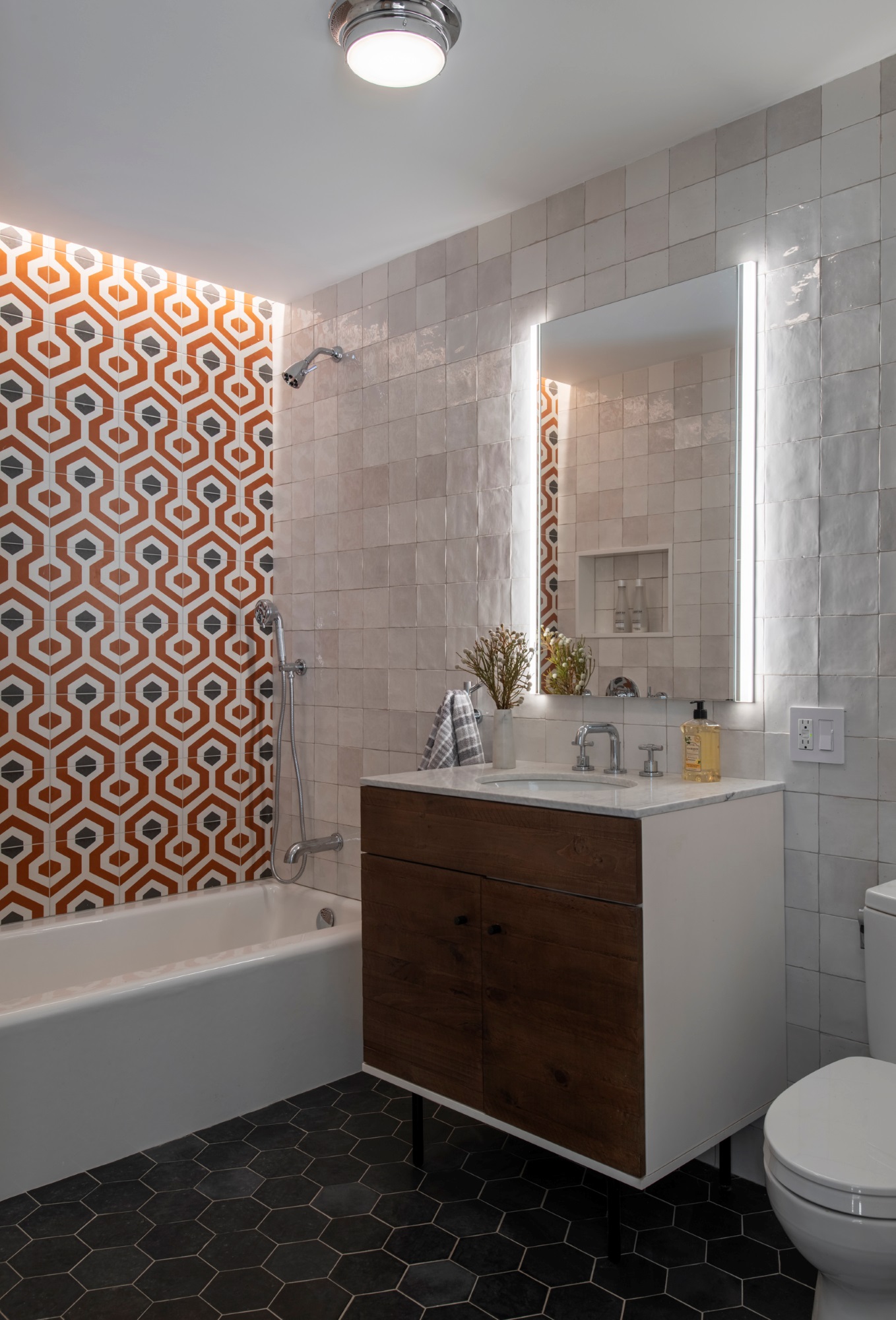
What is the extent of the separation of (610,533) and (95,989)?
5.60 feet

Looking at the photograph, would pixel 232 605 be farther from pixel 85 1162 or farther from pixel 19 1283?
pixel 19 1283

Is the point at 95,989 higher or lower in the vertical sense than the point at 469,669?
lower

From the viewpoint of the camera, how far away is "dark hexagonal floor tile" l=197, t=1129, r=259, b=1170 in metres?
2.31

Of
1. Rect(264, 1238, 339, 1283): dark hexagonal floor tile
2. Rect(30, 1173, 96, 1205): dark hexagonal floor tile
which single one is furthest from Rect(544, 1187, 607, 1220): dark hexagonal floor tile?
Rect(30, 1173, 96, 1205): dark hexagonal floor tile

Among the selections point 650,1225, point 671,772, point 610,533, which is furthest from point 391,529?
point 650,1225

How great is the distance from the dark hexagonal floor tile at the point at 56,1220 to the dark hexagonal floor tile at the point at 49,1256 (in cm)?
3

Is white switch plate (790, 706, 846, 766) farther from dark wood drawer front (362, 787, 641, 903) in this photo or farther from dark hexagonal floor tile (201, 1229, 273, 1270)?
dark hexagonal floor tile (201, 1229, 273, 1270)

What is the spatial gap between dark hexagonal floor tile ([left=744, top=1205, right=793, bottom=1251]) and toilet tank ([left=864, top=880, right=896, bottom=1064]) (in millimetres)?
446

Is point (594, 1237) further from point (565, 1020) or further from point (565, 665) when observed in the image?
point (565, 665)

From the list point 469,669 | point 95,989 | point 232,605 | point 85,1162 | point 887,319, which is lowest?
point 85,1162

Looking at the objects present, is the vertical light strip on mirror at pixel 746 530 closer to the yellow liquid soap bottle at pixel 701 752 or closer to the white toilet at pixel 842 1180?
the yellow liquid soap bottle at pixel 701 752

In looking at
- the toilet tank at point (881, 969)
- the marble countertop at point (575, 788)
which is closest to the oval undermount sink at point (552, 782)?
the marble countertop at point (575, 788)

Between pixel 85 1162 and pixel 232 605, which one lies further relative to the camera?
pixel 232 605

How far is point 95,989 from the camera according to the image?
2.38 meters
